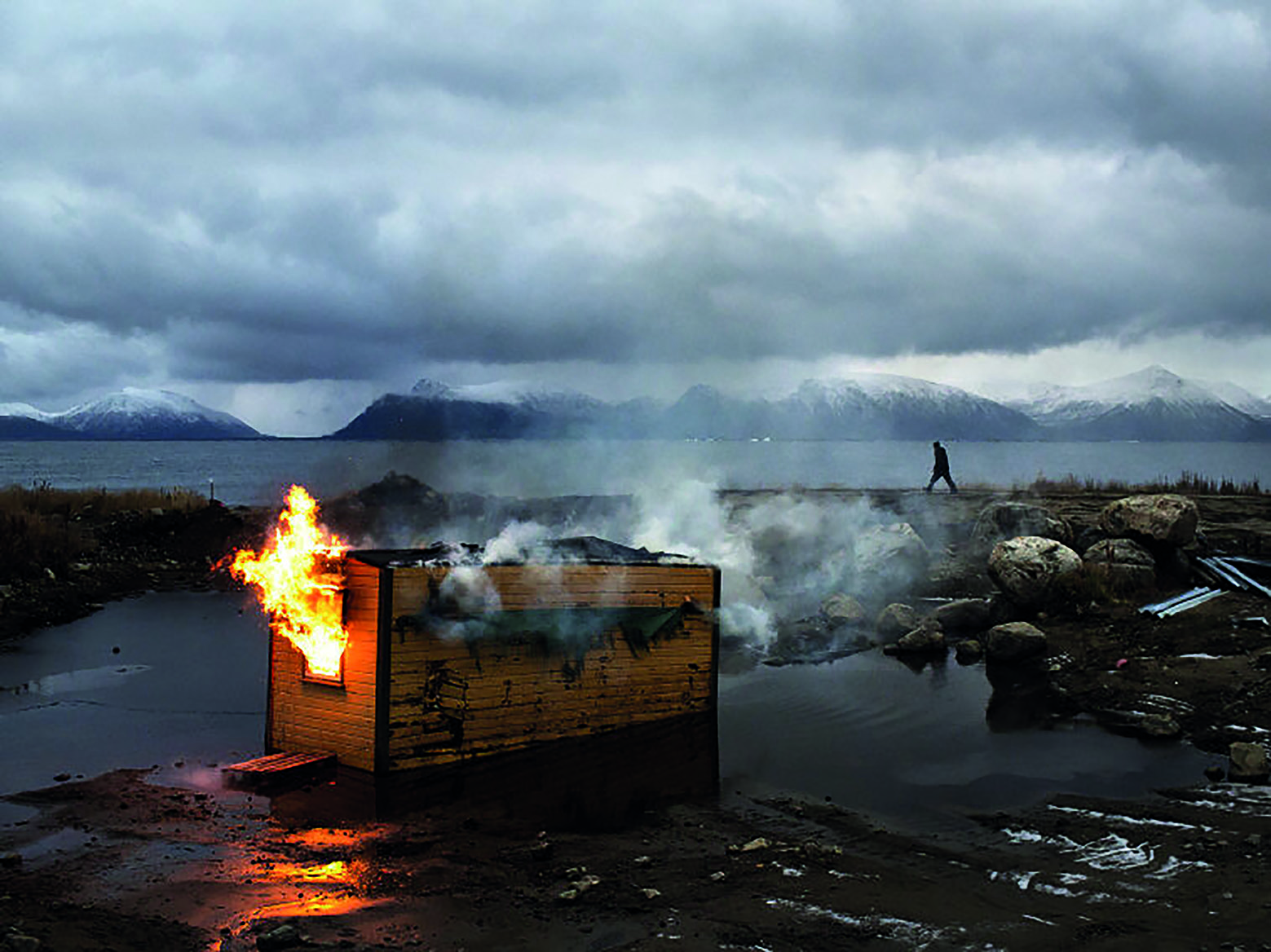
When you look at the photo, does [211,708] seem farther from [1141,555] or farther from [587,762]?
[1141,555]

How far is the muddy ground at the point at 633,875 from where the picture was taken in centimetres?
960

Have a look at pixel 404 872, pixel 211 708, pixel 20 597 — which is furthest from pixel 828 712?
pixel 20 597

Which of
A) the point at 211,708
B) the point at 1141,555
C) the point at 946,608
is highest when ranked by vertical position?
the point at 1141,555

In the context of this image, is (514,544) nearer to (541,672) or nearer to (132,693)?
(541,672)

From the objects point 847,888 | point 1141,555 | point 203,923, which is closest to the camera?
point 203,923

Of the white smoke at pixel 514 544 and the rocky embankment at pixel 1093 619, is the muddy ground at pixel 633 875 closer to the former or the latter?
the rocky embankment at pixel 1093 619

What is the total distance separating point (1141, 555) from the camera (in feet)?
85.5

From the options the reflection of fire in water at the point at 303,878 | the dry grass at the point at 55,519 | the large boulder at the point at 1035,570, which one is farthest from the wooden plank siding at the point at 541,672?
the dry grass at the point at 55,519

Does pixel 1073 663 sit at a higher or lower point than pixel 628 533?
lower

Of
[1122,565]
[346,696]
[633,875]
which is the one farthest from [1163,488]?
[346,696]

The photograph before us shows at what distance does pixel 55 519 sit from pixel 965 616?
36.0m

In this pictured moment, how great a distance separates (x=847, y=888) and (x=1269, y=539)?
28.1 meters

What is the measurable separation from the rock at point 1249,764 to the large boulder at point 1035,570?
1008cm

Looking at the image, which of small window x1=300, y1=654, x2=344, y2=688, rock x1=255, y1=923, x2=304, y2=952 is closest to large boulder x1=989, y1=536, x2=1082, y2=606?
small window x1=300, y1=654, x2=344, y2=688
